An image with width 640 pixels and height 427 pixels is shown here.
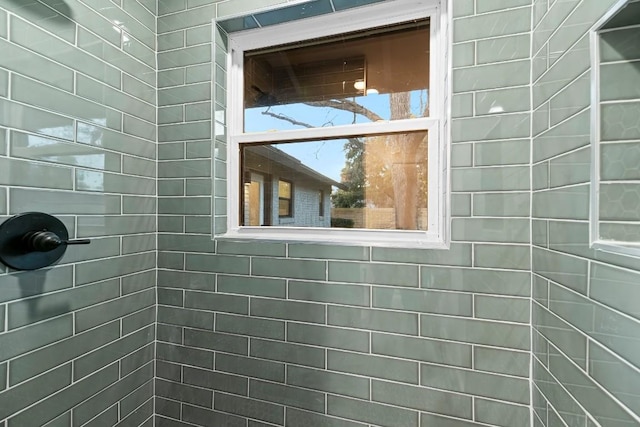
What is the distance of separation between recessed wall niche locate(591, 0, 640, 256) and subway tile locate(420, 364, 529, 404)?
59cm

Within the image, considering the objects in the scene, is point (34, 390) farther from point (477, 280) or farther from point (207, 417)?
point (477, 280)

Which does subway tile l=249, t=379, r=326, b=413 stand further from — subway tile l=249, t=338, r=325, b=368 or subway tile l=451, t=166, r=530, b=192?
subway tile l=451, t=166, r=530, b=192

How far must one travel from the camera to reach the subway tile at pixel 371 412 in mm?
1053

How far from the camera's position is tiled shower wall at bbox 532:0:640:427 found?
58cm

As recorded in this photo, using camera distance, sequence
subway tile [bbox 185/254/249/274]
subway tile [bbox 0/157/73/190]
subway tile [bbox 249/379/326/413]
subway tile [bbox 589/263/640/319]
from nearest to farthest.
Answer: subway tile [bbox 589/263/640/319]
subway tile [bbox 0/157/73/190]
subway tile [bbox 249/379/326/413]
subway tile [bbox 185/254/249/274]

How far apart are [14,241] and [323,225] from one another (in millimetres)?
989

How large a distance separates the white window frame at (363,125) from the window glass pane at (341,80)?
0.03m

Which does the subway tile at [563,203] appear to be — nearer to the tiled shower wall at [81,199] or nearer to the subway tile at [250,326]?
the subway tile at [250,326]

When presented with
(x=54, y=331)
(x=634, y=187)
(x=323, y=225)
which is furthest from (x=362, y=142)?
(x=54, y=331)

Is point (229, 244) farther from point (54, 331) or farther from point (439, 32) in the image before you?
point (439, 32)

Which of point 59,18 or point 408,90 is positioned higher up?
point 59,18

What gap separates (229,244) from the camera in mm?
1269

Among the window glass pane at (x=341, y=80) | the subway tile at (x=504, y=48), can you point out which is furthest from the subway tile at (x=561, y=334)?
the window glass pane at (x=341, y=80)

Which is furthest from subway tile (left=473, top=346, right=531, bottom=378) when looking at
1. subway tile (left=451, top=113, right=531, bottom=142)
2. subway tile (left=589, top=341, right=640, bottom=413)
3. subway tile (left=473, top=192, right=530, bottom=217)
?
subway tile (left=451, top=113, right=531, bottom=142)
